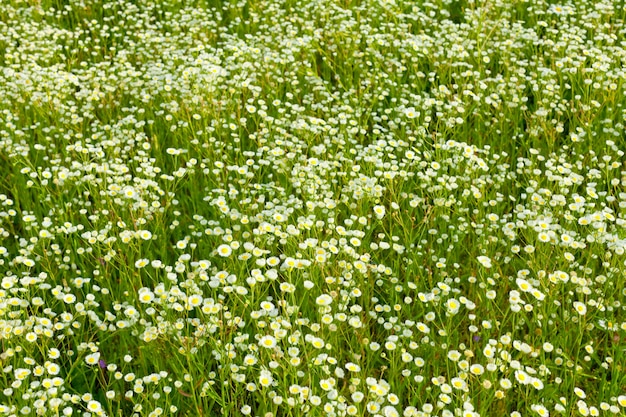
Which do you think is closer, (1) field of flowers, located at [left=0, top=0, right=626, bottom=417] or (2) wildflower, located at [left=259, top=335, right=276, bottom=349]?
(2) wildflower, located at [left=259, top=335, right=276, bottom=349]

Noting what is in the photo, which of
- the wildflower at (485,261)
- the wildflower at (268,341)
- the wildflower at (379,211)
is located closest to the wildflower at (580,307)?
the wildflower at (485,261)

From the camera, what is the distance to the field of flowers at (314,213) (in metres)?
3.01

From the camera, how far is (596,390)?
124 inches

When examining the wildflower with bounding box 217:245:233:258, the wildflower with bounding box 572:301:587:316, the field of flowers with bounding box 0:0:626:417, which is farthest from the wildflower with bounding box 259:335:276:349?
the wildflower with bounding box 572:301:587:316

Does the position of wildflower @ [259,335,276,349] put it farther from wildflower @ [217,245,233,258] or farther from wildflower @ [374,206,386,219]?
wildflower @ [374,206,386,219]

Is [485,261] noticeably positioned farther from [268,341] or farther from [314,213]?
[268,341]

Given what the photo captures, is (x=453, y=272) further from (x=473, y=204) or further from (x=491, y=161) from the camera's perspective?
(x=491, y=161)

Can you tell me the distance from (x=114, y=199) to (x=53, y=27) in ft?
9.50

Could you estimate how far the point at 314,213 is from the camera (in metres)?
3.78

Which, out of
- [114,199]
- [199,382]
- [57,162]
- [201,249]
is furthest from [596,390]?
[57,162]

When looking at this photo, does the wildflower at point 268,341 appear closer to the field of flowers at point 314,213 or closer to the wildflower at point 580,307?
the field of flowers at point 314,213

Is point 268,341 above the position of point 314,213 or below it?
above

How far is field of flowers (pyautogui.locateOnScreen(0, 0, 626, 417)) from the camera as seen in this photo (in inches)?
118

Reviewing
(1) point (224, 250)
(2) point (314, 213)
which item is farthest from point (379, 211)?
(1) point (224, 250)
